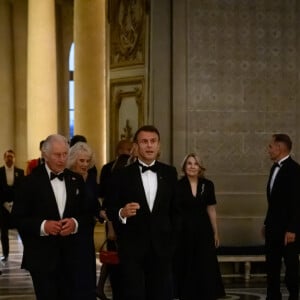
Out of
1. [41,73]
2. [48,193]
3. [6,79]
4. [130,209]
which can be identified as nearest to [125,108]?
[48,193]

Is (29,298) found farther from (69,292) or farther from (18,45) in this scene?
(18,45)

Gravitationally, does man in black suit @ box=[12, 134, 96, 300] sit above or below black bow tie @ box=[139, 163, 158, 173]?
below

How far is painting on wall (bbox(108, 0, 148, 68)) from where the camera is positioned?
45.6 ft

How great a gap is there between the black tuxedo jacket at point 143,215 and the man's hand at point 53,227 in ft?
1.72

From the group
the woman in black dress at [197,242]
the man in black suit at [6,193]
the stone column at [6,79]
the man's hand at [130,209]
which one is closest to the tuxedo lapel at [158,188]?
the man's hand at [130,209]

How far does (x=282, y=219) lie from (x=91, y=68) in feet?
34.3

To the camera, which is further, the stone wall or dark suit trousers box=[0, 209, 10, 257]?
dark suit trousers box=[0, 209, 10, 257]

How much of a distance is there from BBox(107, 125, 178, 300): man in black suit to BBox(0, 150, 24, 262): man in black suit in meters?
7.67

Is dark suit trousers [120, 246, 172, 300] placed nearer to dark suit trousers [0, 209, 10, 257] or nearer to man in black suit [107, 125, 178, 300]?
man in black suit [107, 125, 178, 300]

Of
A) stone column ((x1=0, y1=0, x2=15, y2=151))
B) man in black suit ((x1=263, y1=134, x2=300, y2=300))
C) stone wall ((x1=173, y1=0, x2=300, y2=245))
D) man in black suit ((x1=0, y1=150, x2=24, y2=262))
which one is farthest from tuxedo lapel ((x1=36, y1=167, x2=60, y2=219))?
stone column ((x1=0, y1=0, x2=15, y2=151))

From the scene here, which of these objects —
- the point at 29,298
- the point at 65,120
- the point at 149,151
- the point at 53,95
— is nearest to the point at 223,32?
the point at 29,298

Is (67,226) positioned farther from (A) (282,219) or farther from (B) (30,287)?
(B) (30,287)

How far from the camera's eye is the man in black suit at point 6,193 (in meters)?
15.6

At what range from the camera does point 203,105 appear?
13188 mm
